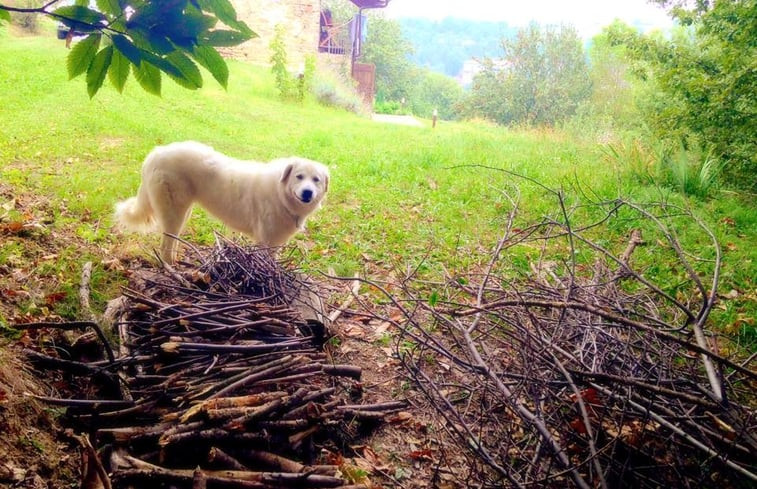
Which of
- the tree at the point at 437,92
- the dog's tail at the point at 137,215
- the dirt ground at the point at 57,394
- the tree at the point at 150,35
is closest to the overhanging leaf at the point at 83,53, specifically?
the tree at the point at 150,35

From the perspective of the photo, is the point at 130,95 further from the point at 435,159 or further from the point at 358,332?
the point at 358,332

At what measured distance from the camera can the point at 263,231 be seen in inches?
186

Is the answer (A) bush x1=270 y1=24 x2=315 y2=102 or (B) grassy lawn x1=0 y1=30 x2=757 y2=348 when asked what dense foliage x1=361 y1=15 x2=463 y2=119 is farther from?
(B) grassy lawn x1=0 y1=30 x2=757 y2=348

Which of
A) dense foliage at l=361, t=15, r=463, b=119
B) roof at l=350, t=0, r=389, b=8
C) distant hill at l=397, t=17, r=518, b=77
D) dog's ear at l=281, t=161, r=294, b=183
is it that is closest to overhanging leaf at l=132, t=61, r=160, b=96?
dog's ear at l=281, t=161, r=294, b=183

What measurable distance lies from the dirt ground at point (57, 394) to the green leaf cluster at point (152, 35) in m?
1.86

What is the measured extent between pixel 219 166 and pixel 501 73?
117ft

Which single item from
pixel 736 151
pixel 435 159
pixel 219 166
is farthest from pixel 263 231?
pixel 736 151

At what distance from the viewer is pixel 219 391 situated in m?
2.59

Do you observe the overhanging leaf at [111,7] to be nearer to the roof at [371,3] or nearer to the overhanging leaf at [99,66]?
the overhanging leaf at [99,66]

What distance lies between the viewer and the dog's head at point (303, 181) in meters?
4.45

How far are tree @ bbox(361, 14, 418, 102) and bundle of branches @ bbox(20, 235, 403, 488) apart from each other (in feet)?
127

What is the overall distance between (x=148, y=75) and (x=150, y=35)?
157 mm

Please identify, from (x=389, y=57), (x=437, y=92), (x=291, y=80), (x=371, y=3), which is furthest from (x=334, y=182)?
(x=437, y=92)

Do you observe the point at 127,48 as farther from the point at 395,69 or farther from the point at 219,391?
the point at 395,69
